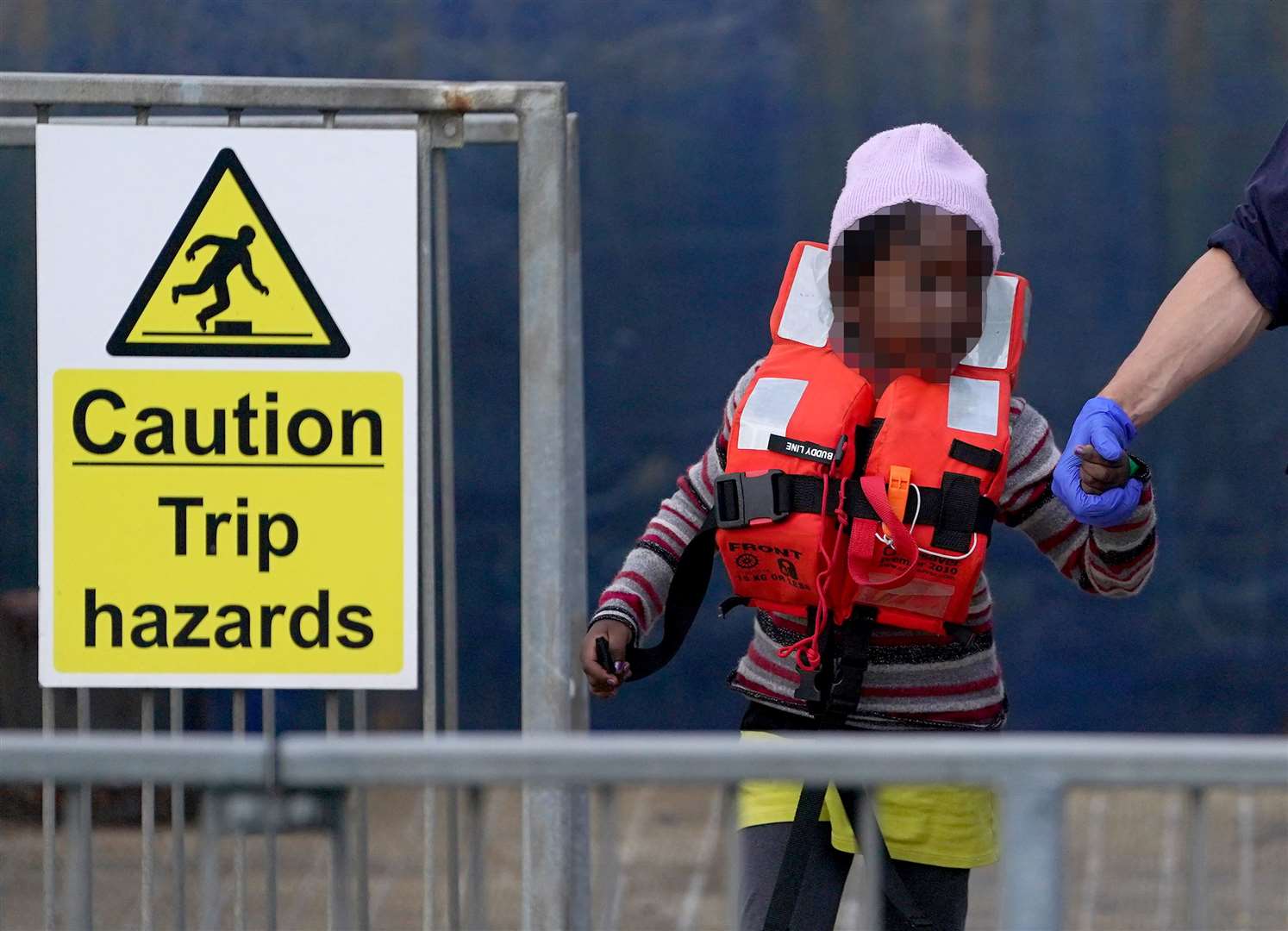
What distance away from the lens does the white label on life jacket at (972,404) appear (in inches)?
105

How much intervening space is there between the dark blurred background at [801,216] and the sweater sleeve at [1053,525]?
9.00 ft

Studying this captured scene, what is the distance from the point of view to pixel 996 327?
275cm

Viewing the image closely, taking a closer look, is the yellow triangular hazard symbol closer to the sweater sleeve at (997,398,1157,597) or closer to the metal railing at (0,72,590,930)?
the metal railing at (0,72,590,930)

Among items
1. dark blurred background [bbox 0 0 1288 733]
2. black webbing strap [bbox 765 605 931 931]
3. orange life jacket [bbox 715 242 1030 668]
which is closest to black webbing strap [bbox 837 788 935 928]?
black webbing strap [bbox 765 605 931 931]

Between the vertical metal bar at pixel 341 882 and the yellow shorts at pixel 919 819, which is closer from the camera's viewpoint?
the vertical metal bar at pixel 341 882

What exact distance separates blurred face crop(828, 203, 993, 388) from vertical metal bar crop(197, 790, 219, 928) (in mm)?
1261

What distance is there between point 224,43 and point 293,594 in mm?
3205

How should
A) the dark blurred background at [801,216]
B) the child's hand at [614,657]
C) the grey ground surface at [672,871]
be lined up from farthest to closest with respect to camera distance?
the dark blurred background at [801,216]
the grey ground surface at [672,871]
the child's hand at [614,657]

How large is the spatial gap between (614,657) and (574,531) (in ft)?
0.96

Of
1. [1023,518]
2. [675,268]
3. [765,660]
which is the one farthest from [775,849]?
[675,268]

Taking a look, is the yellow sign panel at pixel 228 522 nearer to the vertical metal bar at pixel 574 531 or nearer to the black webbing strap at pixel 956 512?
the vertical metal bar at pixel 574 531

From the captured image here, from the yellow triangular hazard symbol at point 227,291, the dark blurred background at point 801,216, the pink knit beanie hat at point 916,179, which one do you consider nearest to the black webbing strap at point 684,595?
the pink knit beanie hat at point 916,179

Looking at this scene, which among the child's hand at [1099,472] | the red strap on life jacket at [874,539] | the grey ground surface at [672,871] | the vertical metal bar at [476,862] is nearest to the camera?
the vertical metal bar at [476,862]

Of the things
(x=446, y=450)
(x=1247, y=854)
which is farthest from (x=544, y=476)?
(x=1247, y=854)
